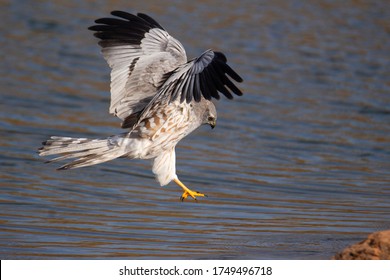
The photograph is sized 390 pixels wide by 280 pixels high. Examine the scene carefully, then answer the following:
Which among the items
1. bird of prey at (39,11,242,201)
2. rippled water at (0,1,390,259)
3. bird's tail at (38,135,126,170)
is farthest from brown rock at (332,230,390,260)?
bird's tail at (38,135,126,170)

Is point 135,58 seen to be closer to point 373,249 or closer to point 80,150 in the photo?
point 80,150

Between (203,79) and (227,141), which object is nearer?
(203,79)

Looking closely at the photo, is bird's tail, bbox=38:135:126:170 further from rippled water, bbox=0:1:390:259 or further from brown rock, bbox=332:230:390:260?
brown rock, bbox=332:230:390:260

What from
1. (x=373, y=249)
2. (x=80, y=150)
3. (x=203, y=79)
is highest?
(x=203, y=79)

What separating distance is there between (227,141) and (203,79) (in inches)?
178

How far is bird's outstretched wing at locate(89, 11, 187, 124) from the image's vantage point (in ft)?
24.8

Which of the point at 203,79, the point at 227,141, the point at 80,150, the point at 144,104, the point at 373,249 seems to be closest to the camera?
the point at 373,249

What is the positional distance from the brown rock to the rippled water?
4.66ft

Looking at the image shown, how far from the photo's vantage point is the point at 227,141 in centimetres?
1105

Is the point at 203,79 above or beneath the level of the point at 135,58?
above

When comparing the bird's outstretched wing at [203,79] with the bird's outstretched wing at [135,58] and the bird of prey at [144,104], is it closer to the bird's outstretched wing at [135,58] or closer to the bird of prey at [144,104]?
the bird of prey at [144,104]

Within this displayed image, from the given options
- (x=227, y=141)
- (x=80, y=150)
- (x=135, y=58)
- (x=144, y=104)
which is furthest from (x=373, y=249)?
(x=227, y=141)

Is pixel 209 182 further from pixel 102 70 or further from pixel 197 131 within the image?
pixel 102 70

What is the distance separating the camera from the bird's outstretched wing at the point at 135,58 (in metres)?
7.56
